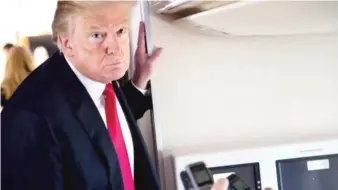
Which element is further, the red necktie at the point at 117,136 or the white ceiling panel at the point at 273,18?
the white ceiling panel at the point at 273,18

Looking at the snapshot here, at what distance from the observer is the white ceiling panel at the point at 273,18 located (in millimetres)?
927

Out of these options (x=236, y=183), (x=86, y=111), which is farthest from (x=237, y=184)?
Result: (x=86, y=111)

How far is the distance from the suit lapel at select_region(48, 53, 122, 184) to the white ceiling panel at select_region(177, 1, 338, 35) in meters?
0.23

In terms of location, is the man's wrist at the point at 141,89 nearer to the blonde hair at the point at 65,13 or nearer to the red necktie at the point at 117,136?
the red necktie at the point at 117,136

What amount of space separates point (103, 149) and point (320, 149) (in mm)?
405

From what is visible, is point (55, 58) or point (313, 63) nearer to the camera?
point (55, 58)

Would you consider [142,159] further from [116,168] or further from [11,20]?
[11,20]

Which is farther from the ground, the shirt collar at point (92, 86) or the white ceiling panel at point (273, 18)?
the white ceiling panel at point (273, 18)

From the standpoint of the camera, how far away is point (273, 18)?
0.96 meters

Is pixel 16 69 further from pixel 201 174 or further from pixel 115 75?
pixel 201 174

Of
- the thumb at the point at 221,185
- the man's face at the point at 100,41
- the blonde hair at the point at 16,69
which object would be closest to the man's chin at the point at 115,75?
the man's face at the point at 100,41

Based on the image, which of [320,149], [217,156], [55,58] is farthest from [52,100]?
[320,149]

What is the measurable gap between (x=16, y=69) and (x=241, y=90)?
400mm

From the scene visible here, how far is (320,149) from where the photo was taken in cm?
94
